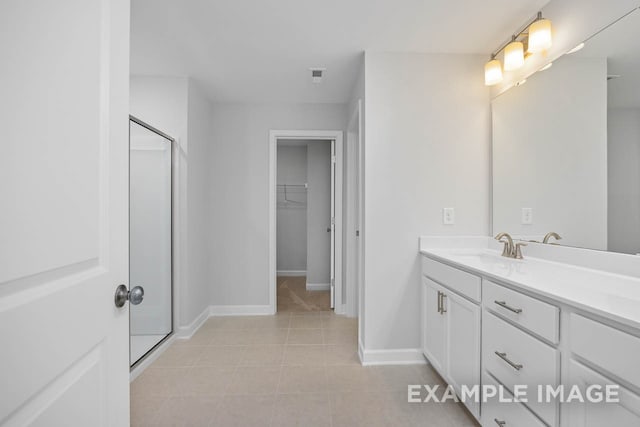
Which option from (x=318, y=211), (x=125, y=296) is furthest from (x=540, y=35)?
(x=318, y=211)

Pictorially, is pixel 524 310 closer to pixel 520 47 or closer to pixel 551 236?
pixel 551 236

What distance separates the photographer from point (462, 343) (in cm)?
177

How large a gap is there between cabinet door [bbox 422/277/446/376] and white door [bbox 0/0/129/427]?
1.79m

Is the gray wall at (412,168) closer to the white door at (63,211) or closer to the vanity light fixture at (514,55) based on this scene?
the vanity light fixture at (514,55)

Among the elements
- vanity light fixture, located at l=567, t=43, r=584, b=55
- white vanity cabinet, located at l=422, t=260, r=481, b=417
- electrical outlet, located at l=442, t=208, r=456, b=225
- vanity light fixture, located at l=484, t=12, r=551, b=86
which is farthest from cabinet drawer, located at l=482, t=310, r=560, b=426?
vanity light fixture, located at l=484, t=12, r=551, b=86

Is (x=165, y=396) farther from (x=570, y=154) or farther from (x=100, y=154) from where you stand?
(x=570, y=154)

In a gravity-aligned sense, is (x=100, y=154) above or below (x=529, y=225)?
above

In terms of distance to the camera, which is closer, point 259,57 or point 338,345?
point 259,57

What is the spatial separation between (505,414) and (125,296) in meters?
1.63

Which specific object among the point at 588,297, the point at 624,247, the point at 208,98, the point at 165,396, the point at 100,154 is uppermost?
the point at 208,98

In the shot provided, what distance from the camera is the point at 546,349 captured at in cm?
117

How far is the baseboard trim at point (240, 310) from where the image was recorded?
11.5 ft

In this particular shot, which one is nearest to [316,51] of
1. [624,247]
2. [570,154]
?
[570,154]

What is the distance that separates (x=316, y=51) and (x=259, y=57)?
481 millimetres
